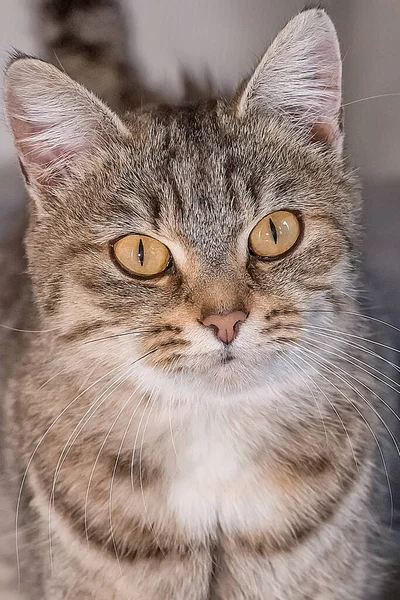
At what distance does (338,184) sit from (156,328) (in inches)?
12.3

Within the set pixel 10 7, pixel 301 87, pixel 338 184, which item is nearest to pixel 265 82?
pixel 301 87

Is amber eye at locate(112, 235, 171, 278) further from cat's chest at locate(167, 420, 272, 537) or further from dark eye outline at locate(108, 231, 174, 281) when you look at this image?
cat's chest at locate(167, 420, 272, 537)

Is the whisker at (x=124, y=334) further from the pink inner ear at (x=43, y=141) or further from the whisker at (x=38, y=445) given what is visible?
the pink inner ear at (x=43, y=141)

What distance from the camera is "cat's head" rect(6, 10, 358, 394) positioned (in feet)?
2.47

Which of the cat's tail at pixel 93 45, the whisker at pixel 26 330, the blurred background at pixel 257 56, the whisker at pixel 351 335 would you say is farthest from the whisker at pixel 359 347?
the cat's tail at pixel 93 45

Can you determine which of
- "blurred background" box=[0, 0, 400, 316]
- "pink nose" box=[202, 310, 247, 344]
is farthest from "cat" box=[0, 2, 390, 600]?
"blurred background" box=[0, 0, 400, 316]

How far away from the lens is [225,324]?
71cm

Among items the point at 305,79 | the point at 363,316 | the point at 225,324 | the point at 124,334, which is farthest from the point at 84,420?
the point at 305,79

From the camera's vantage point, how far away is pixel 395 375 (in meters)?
1.08

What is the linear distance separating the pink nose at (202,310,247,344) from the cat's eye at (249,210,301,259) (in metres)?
0.11

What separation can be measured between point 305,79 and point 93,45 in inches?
15.3

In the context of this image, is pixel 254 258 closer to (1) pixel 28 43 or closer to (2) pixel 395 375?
(2) pixel 395 375

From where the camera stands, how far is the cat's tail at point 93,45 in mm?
1028

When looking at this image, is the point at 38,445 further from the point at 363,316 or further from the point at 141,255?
the point at 363,316
